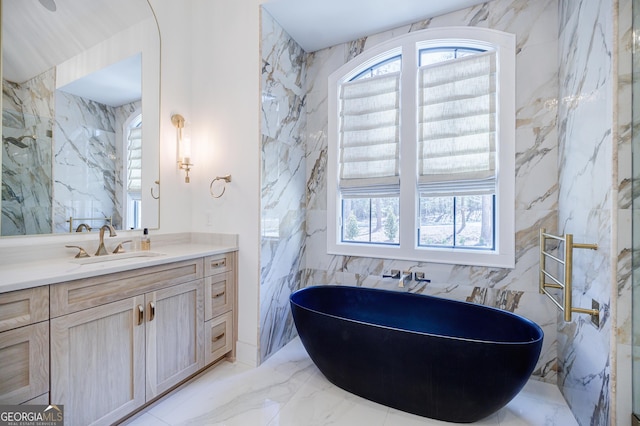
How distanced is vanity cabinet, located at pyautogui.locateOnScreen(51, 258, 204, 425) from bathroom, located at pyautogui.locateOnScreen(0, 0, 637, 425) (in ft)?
1.71

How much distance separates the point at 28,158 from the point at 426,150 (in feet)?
9.08

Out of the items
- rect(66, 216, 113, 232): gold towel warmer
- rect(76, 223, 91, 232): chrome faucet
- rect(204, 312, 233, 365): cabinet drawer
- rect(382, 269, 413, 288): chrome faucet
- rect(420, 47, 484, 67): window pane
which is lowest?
rect(204, 312, 233, 365): cabinet drawer

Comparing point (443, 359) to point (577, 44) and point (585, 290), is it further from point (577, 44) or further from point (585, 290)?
point (577, 44)

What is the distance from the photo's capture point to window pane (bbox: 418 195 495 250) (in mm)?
2273

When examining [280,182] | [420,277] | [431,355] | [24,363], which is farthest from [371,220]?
[24,363]

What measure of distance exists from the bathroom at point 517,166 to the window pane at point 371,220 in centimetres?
22

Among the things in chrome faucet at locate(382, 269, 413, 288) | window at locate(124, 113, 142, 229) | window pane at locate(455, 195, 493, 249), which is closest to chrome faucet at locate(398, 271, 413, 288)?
chrome faucet at locate(382, 269, 413, 288)

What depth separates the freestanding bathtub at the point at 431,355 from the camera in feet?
4.81

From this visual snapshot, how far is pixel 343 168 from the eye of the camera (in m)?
2.75

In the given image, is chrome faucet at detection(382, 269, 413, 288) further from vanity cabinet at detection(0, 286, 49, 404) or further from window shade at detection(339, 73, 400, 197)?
vanity cabinet at detection(0, 286, 49, 404)

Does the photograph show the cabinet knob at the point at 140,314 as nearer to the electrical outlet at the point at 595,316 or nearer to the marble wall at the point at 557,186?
the marble wall at the point at 557,186

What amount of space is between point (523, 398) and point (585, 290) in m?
0.86

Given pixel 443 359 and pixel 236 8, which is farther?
pixel 236 8

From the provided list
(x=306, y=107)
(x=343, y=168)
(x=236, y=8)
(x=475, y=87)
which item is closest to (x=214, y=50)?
(x=236, y=8)
